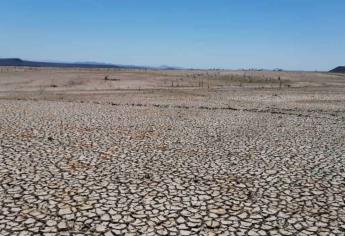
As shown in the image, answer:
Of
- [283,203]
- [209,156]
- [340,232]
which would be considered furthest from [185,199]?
[209,156]

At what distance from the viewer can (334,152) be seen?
1242 cm

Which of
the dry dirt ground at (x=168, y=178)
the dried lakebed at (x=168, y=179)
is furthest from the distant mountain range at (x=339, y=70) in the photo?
the dried lakebed at (x=168, y=179)

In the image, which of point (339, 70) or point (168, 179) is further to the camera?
point (339, 70)

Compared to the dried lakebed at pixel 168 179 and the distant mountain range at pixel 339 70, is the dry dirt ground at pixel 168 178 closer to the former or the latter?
the dried lakebed at pixel 168 179

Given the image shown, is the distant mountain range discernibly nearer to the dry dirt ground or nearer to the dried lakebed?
the dry dirt ground

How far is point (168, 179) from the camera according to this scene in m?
9.27

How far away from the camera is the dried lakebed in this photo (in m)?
6.84

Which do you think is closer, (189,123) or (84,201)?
(84,201)

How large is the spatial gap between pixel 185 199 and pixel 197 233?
1.55 metres

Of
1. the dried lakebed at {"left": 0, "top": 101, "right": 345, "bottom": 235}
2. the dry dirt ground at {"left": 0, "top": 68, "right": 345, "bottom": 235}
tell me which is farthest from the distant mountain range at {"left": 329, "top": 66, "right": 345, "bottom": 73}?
the dried lakebed at {"left": 0, "top": 101, "right": 345, "bottom": 235}

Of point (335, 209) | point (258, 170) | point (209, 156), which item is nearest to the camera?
point (335, 209)

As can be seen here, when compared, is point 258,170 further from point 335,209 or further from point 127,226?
point 127,226

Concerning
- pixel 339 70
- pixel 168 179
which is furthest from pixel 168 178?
pixel 339 70

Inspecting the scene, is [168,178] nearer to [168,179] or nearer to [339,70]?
[168,179]
